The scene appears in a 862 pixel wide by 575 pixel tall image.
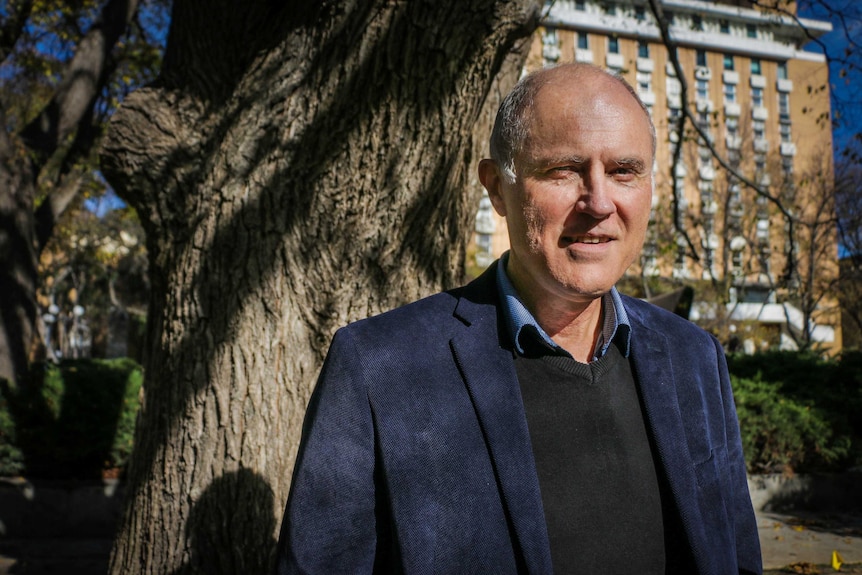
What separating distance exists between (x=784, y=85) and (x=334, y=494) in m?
67.5

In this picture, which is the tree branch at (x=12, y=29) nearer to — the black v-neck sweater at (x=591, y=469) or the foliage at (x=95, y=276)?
the black v-neck sweater at (x=591, y=469)

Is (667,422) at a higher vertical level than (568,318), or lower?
lower

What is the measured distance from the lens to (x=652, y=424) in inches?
71.0

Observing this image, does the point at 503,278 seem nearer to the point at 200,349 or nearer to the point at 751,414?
the point at 200,349

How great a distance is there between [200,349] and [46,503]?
5630 mm

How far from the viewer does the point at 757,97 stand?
197ft

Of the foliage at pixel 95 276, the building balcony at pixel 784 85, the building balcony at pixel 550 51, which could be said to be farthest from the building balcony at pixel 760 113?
the building balcony at pixel 550 51

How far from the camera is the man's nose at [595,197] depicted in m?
1.72

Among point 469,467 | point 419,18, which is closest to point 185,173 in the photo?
point 419,18

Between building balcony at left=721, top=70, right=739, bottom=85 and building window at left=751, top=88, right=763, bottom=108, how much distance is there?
2003mm

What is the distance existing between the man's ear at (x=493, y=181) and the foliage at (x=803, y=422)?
723 cm

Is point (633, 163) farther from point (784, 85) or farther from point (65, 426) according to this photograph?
point (784, 85)

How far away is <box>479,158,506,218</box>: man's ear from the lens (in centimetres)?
195

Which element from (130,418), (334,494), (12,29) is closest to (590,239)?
(334,494)
